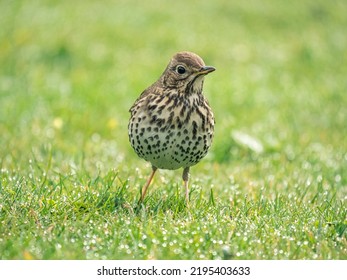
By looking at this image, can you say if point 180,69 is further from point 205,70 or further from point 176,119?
point 176,119

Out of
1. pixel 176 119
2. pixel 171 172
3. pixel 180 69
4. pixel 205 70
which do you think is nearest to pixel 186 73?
pixel 180 69

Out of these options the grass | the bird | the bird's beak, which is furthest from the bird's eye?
the grass

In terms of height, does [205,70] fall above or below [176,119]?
above

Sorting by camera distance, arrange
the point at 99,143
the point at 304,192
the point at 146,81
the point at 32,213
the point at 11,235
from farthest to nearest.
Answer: the point at 146,81 → the point at 99,143 → the point at 304,192 → the point at 32,213 → the point at 11,235

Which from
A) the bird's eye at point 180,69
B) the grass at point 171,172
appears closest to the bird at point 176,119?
the bird's eye at point 180,69

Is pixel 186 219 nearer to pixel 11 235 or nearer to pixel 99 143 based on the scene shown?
pixel 11 235

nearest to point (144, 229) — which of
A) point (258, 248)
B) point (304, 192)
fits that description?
point (258, 248)
